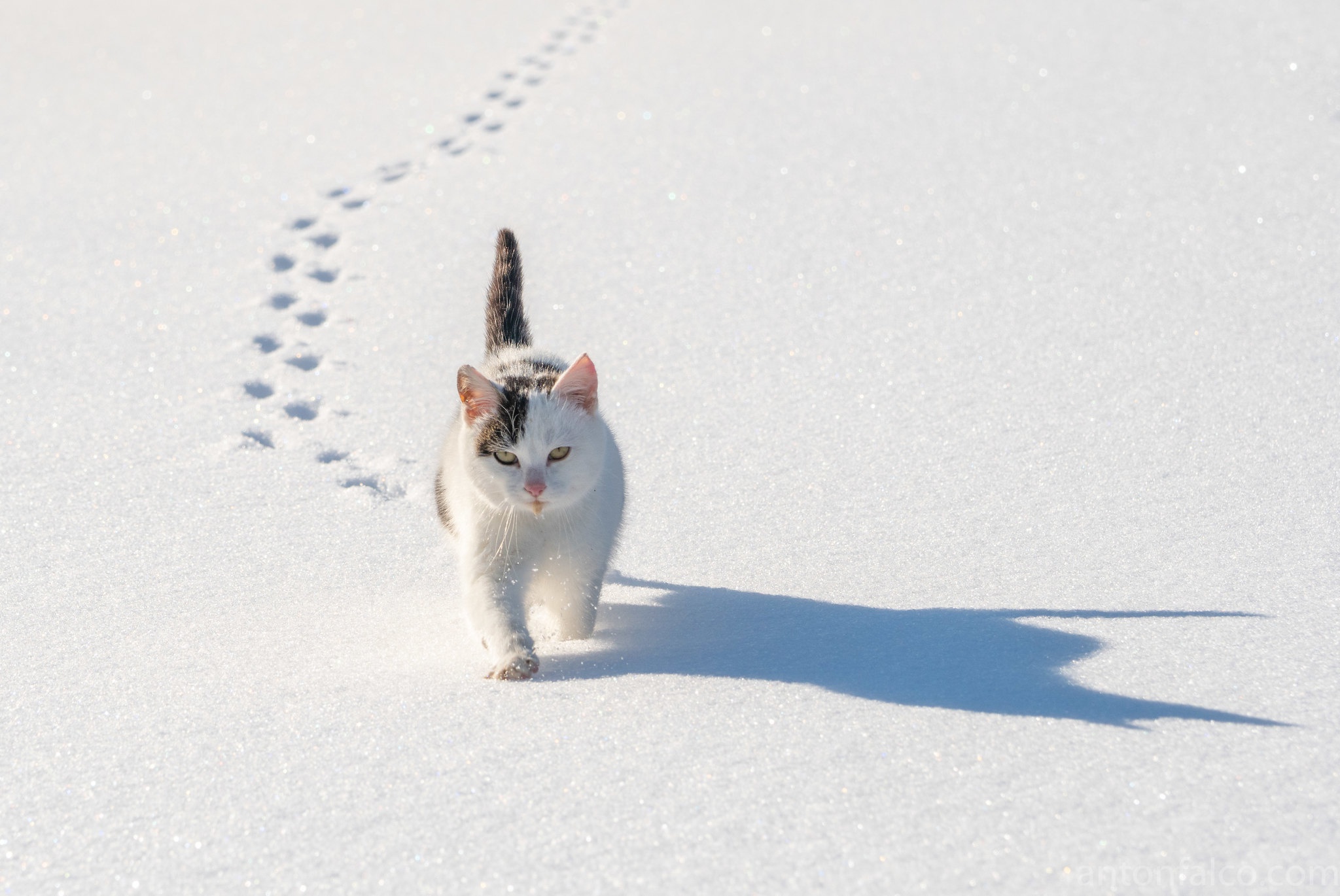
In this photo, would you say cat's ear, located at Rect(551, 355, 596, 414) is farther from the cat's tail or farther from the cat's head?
the cat's tail

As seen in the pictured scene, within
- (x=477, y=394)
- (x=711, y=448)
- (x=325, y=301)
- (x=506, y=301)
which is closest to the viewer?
(x=477, y=394)

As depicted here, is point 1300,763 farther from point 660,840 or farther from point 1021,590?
point 660,840

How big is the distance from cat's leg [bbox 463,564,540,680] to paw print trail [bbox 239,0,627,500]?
2.43ft

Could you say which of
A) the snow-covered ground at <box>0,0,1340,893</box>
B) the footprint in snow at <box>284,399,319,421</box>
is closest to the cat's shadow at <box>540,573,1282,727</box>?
the snow-covered ground at <box>0,0,1340,893</box>

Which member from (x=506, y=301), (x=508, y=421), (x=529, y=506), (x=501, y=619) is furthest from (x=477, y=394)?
(x=506, y=301)

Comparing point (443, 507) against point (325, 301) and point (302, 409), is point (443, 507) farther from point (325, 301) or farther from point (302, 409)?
point (325, 301)

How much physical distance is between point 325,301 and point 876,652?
2.23 m

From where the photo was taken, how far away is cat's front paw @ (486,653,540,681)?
164cm

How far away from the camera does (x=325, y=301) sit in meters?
3.29

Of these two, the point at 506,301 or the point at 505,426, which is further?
the point at 506,301

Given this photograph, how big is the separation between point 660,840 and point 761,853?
120 mm

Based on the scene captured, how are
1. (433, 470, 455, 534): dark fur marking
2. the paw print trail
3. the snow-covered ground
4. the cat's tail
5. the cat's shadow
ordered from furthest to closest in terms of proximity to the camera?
the paw print trail < the cat's tail < (433, 470, 455, 534): dark fur marking < the cat's shadow < the snow-covered ground

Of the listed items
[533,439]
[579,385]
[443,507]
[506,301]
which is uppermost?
[506,301]

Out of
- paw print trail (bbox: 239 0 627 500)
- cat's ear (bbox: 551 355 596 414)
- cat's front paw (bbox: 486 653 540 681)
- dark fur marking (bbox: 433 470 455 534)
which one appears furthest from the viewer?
paw print trail (bbox: 239 0 627 500)
